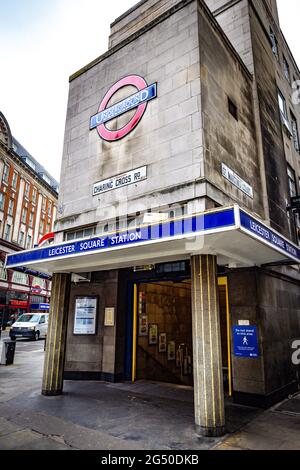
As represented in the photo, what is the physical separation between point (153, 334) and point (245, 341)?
4673 mm

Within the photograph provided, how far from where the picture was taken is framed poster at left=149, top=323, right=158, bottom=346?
11.6 metres

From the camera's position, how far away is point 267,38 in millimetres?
12773

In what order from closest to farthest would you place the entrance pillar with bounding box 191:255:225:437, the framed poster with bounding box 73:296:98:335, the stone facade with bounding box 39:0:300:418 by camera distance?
the entrance pillar with bounding box 191:255:225:437
the stone facade with bounding box 39:0:300:418
the framed poster with bounding box 73:296:98:335

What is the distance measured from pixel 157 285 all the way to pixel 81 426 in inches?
276

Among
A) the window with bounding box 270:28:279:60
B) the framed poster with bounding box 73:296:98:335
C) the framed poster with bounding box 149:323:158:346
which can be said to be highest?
the window with bounding box 270:28:279:60

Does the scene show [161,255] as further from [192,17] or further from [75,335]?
[192,17]

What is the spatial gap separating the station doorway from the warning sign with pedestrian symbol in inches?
64.9

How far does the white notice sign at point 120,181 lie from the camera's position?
825cm

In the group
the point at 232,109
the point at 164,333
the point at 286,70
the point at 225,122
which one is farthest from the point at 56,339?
the point at 286,70

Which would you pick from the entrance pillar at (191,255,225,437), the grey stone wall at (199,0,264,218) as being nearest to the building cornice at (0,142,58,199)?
the grey stone wall at (199,0,264,218)

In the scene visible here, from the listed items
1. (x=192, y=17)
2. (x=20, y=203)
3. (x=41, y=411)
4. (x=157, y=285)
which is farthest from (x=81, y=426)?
(x=20, y=203)

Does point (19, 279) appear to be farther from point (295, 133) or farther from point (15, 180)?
point (295, 133)

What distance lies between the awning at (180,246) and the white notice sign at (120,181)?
2.15 metres

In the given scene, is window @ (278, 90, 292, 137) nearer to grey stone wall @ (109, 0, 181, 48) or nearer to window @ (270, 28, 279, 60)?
window @ (270, 28, 279, 60)
